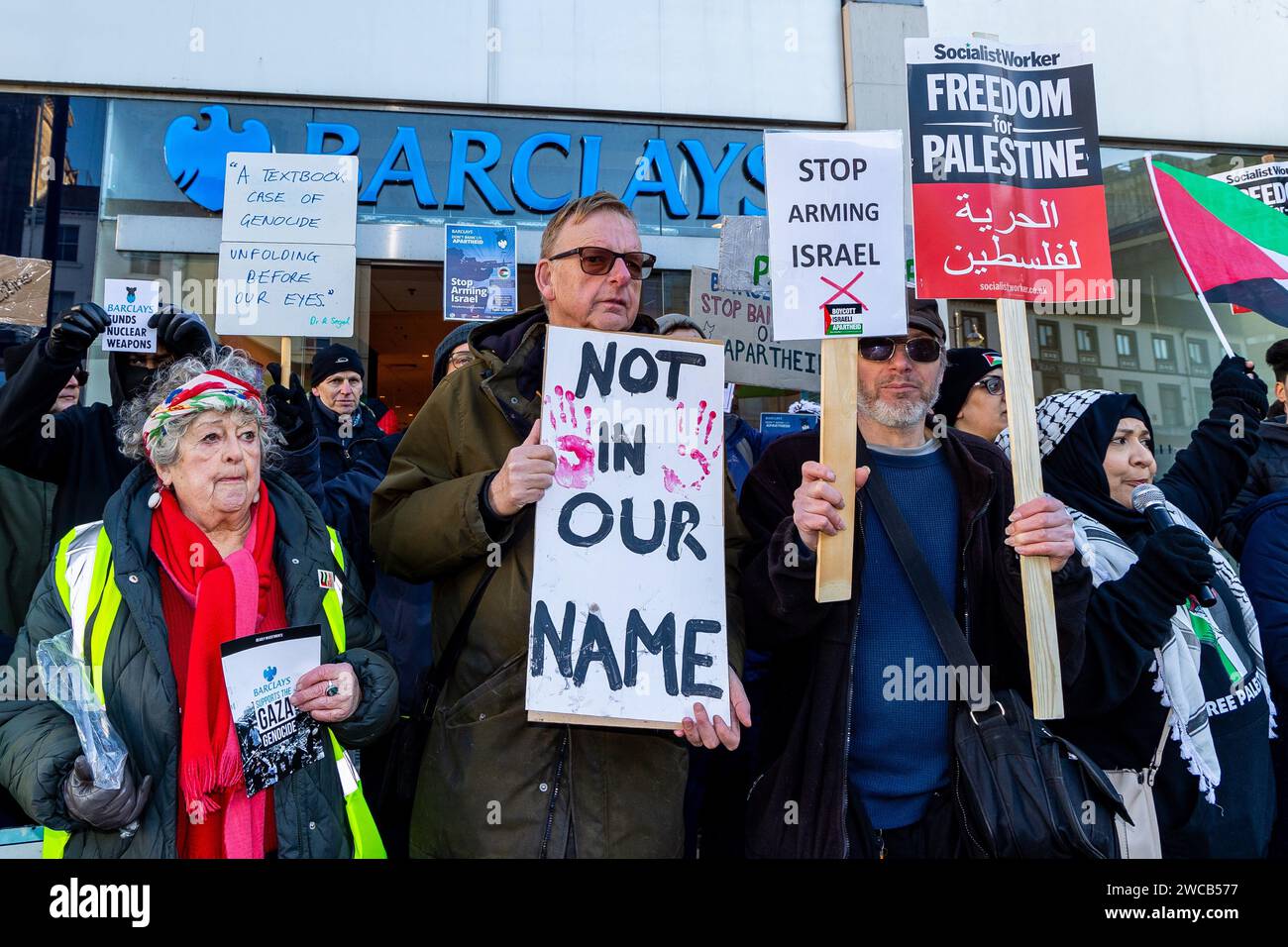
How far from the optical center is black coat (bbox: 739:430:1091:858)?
2.16 meters

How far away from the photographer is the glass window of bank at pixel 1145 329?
8.79 meters

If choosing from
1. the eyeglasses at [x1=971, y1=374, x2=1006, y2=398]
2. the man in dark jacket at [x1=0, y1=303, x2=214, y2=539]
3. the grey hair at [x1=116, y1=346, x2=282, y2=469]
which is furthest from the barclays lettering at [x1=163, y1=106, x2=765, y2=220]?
the grey hair at [x1=116, y1=346, x2=282, y2=469]

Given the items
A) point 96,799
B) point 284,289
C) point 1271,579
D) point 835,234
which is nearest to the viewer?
point 96,799

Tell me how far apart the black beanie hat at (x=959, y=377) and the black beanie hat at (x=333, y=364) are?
2.68 meters

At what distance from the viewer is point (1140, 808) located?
2.53 m

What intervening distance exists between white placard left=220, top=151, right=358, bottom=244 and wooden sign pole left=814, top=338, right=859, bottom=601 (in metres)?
3.21

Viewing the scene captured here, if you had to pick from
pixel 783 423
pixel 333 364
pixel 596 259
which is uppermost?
pixel 333 364

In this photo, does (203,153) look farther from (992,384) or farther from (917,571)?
(917,571)

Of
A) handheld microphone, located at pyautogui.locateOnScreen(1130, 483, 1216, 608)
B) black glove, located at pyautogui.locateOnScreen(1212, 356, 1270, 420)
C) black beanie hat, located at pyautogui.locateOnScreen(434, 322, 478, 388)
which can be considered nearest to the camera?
handheld microphone, located at pyautogui.locateOnScreen(1130, 483, 1216, 608)

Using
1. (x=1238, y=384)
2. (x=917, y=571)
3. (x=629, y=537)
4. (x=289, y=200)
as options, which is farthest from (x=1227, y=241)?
(x=289, y=200)

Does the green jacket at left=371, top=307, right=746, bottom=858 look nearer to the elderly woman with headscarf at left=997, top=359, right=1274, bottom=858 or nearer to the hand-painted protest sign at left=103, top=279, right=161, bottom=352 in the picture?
the elderly woman with headscarf at left=997, top=359, right=1274, bottom=858

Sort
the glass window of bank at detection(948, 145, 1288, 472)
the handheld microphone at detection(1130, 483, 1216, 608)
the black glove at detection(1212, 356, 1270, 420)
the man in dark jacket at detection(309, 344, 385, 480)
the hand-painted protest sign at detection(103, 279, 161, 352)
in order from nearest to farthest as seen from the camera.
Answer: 1. the handheld microphone at detection(1130, 483, 1216, 608)
2. the black glove at detection(1212, 356, 1270, 420)
3. the hand-painted protest sign at detection(103, 279, 161, 352)
4. the man in dark jacket at detection(309, 344, 385, 480)
5. the glass window of bank at detection(948, 145, 1288, 472)

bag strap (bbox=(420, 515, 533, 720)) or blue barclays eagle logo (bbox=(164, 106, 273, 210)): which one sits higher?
blue barclays eagle logo (bbox=(164, 106, 273, 210))

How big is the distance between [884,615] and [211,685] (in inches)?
63.8
